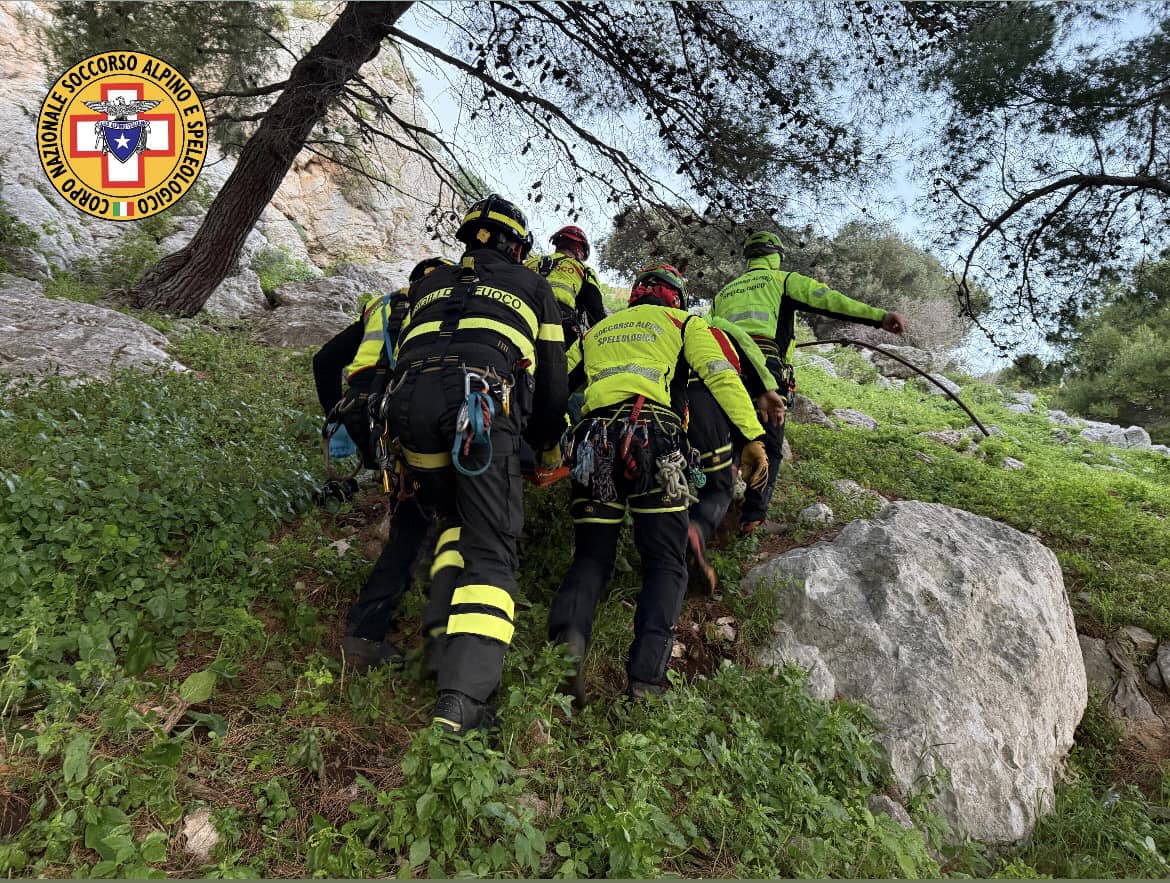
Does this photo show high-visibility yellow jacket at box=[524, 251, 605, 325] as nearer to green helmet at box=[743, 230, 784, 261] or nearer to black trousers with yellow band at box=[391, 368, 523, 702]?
green helmet at box=[743, 230, 784, 261]

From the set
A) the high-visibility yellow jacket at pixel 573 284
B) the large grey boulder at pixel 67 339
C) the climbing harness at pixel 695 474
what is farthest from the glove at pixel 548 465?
the large grey boulder at pixel 67 339

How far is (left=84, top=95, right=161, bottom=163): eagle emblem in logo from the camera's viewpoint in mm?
6441

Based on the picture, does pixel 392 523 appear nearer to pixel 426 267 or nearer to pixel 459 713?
pixel 459 713

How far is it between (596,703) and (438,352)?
189 cm

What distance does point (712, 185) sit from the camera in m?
5.86

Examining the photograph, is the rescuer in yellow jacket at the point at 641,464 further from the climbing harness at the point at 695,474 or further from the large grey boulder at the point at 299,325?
the large grey boulder at the point at 299,325

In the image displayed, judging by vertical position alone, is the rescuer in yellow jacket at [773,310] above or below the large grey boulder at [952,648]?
above

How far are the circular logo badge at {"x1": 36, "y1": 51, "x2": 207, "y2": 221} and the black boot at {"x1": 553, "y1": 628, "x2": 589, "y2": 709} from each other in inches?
240

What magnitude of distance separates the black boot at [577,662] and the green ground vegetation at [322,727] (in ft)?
0.30

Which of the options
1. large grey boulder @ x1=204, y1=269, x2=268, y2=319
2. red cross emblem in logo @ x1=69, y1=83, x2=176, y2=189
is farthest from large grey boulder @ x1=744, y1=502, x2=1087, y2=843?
large grey boulder @ x1=204, y1=269, x2=268, y2=319

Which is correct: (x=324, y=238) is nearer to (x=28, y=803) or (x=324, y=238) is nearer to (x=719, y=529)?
(x=719, y=529)

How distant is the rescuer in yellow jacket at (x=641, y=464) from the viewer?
11.2ft

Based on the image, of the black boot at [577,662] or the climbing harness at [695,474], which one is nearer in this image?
the black boot at [577,662]

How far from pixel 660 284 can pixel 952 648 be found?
9.68ft
